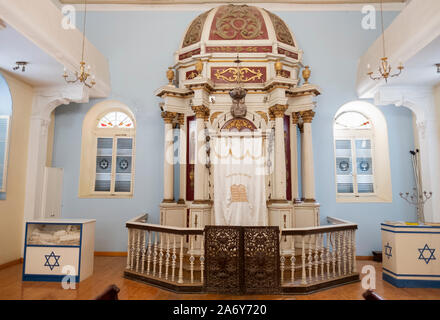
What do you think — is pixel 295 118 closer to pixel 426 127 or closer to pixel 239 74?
pixel 239 74

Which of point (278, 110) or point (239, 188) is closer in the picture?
point (239, 188)

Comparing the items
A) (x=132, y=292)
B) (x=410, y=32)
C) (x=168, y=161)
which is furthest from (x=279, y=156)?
(x=132, y=292)

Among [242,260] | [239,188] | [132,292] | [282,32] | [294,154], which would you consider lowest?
[132,292]

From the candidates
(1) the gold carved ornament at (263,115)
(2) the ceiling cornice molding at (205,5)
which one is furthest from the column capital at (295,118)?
(2) the ceiling cornice molding at (205,5)

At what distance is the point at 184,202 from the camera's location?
619 cm

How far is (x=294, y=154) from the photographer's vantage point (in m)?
6.22

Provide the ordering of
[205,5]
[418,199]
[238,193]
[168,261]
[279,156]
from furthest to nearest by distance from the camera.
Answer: [205,5] → [418,199] → [279,156] → [238,193] → [168,261]

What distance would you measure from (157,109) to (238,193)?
304 centimetres

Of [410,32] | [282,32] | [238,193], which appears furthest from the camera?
[282,32]

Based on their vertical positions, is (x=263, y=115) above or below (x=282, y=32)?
below

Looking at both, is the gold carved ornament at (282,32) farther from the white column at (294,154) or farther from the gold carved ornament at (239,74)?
the white column at (294,154)

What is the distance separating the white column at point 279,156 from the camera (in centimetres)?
568

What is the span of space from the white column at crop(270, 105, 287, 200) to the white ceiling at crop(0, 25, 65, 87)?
4.13 m
